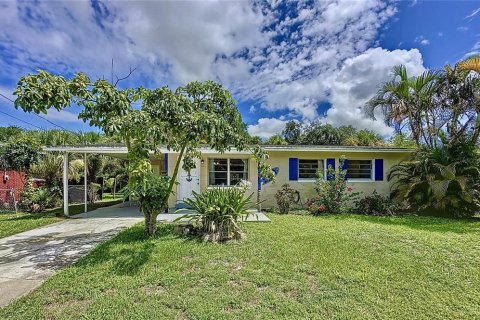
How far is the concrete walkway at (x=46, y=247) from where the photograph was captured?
14.6 feet

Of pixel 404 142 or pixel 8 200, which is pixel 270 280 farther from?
pixel 404 142

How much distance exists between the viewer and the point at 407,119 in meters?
12.9

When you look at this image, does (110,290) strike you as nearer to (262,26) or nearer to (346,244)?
(346,244)

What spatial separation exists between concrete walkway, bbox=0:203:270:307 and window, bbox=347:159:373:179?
242 inches

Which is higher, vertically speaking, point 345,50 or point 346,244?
point 345,50

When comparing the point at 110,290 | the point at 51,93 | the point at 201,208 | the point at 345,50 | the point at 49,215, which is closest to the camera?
the point at 110,290

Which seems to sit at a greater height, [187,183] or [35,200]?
[187,183]

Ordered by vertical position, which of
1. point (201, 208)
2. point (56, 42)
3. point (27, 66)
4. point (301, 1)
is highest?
point (301, 1)

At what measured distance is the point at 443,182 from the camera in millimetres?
10070

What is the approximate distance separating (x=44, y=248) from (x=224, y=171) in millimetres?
7567

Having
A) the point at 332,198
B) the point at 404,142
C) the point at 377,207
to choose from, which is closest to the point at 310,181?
the point at 332,198

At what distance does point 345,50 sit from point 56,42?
43.6ft

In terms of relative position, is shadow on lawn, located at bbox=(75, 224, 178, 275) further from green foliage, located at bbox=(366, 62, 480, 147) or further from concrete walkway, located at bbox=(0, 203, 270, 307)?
green foliage, located at bbox=(366, 62, 480, 147)

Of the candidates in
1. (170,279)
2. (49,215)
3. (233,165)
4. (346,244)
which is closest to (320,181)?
(233,165)
